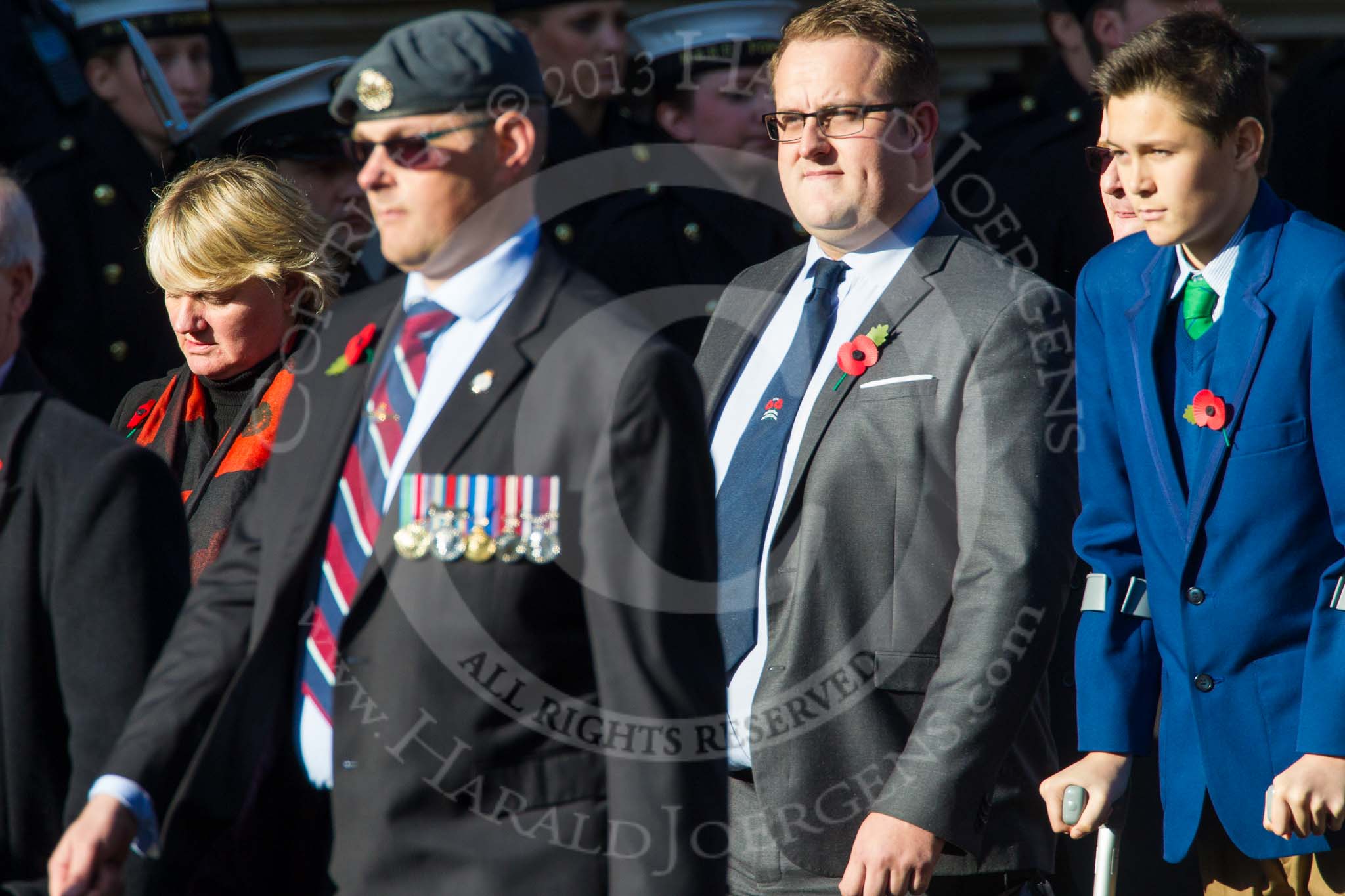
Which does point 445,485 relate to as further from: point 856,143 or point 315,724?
point 856,143

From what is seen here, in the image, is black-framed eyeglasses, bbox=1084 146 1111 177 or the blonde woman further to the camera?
the blonde woman

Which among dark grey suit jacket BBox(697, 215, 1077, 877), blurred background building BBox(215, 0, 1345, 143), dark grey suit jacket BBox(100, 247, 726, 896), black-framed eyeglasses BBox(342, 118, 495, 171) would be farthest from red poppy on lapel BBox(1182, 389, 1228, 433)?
blurred background building BBox(215, 0, 1345, 143)

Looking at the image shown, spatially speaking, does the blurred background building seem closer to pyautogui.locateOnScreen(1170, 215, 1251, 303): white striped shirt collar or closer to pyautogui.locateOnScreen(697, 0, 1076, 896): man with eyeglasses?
pyautogui.locateOnScreen(697, 0, 1076, 896): man with eyeglasses

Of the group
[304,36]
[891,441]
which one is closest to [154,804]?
[891,441]

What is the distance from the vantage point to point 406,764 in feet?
8.36

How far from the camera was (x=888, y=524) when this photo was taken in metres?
3.29

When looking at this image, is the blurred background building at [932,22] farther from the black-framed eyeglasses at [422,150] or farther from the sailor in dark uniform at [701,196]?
the black-framed eyeglasses at [422,150]

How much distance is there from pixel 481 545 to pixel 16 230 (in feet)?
3.36

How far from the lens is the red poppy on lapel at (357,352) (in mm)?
2779

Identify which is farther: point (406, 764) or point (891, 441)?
point (891, 441)

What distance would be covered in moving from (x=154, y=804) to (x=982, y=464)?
1.46m

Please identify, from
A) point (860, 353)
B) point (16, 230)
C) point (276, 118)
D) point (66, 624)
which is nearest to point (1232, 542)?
point (860, 353)

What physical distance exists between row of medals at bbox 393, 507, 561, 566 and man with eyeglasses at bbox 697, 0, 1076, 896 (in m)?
0.83

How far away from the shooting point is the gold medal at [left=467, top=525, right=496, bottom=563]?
2.53 m
